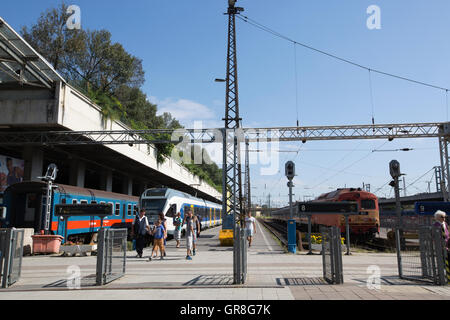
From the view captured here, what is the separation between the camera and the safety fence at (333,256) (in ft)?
25.2

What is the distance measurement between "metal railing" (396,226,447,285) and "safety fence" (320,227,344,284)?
5.42ft

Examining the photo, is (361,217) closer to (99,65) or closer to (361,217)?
(361,217)

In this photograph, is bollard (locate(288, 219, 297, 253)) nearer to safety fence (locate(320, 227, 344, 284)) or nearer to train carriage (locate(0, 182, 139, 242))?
safety fence (locate(320, 227, 344, 284))

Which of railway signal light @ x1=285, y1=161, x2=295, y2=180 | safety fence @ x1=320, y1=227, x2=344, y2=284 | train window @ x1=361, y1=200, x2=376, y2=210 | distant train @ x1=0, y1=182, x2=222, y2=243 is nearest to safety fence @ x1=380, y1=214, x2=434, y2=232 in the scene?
train window @ x1=361, y1=200, x2=376, y2=210

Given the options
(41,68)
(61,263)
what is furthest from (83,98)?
(61,263)

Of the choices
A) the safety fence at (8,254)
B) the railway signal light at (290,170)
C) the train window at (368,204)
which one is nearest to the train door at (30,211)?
the safety fence at (8,254)

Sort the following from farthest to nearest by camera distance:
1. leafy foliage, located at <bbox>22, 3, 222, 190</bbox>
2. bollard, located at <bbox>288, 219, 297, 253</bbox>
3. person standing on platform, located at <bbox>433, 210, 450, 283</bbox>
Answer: leafy foliage, located at <bbox>22, 3, 222, 190</bbox>
bollard, located at <bbox>288, 219, 297, 253</bbox>
person standing on platform, located at <bbox>433, 210, 450, 283</bbox>

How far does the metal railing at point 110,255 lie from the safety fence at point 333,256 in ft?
16.4

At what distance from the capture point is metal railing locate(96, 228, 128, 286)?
307 inches

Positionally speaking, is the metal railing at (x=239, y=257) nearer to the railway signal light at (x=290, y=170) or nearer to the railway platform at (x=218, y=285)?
the railway platform at (x=218, y=285)
